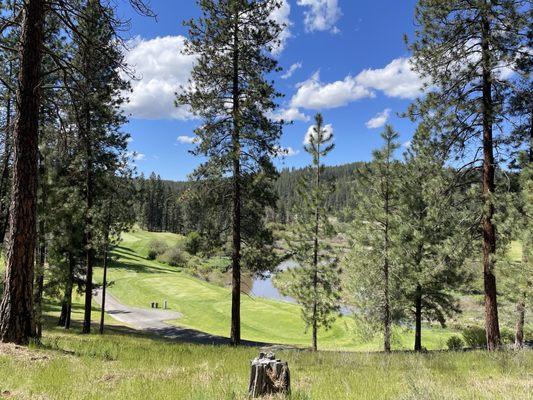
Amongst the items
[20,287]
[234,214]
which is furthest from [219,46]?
[20,287]

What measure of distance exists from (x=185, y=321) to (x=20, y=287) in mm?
33424

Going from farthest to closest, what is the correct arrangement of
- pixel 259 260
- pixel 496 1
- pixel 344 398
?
pixel 259 260, pixel 496 1, pixel 344 398

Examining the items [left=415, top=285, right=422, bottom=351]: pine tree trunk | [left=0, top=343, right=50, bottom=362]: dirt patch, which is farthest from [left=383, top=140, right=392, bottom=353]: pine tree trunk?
[left=0, top=343, right=50, bottom=362]: dirt patch

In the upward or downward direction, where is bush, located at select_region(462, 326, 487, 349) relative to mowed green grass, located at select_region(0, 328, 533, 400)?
downward

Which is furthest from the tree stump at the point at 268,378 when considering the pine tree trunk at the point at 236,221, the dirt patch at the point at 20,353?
the pine tree trunk at the point at 236,221

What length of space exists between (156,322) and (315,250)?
Result: 20.8 meters

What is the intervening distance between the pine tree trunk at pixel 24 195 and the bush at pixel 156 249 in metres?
75.1

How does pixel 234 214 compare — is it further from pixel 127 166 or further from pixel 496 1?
pixel 496 1

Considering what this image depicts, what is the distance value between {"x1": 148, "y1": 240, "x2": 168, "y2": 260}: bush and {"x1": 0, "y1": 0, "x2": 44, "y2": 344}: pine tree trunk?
7509 cm

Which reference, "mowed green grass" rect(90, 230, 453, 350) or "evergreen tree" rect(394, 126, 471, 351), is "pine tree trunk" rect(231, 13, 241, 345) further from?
"evergreen tree" rect(394, 126, 471, 351)

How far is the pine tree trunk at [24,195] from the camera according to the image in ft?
24.0

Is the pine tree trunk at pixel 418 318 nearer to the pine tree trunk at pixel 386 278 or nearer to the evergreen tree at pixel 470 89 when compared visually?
the pine tree trunk at pixel 386 278

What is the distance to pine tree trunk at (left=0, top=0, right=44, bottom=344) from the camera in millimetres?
7320

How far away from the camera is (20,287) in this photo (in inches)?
290
